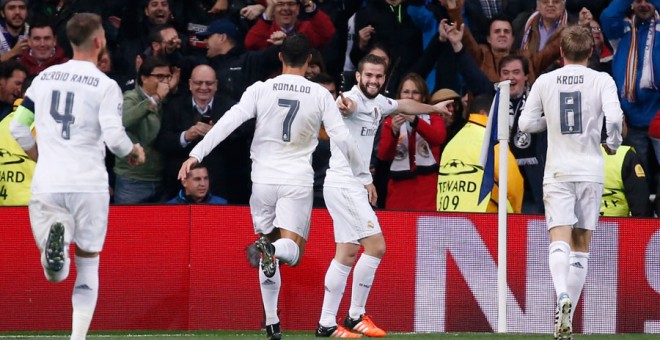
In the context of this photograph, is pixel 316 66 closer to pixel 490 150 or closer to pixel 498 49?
pixel 498 49

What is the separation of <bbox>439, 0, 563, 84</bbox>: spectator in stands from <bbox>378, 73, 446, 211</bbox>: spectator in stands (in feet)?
4.88

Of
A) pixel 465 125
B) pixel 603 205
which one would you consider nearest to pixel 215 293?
pixel 465 125

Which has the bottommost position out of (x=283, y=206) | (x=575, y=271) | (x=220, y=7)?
(x=575, y=271)

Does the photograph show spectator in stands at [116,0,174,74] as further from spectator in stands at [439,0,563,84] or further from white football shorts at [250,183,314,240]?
white football shorts at [250,183,314,240]

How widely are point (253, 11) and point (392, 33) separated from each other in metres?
1.66

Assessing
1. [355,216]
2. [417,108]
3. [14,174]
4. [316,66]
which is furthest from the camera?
[316,66]

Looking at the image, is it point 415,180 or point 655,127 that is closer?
point 415,180

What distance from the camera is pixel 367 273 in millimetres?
11383

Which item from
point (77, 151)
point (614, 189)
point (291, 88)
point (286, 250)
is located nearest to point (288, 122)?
point (291, 88)

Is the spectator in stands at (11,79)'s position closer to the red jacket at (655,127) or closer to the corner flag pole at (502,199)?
the corner flag pole at (502,199)

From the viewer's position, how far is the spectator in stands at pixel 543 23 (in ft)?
48.9

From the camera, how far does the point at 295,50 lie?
1071cm

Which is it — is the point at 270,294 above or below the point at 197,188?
below

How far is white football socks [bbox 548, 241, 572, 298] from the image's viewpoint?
10281mm
